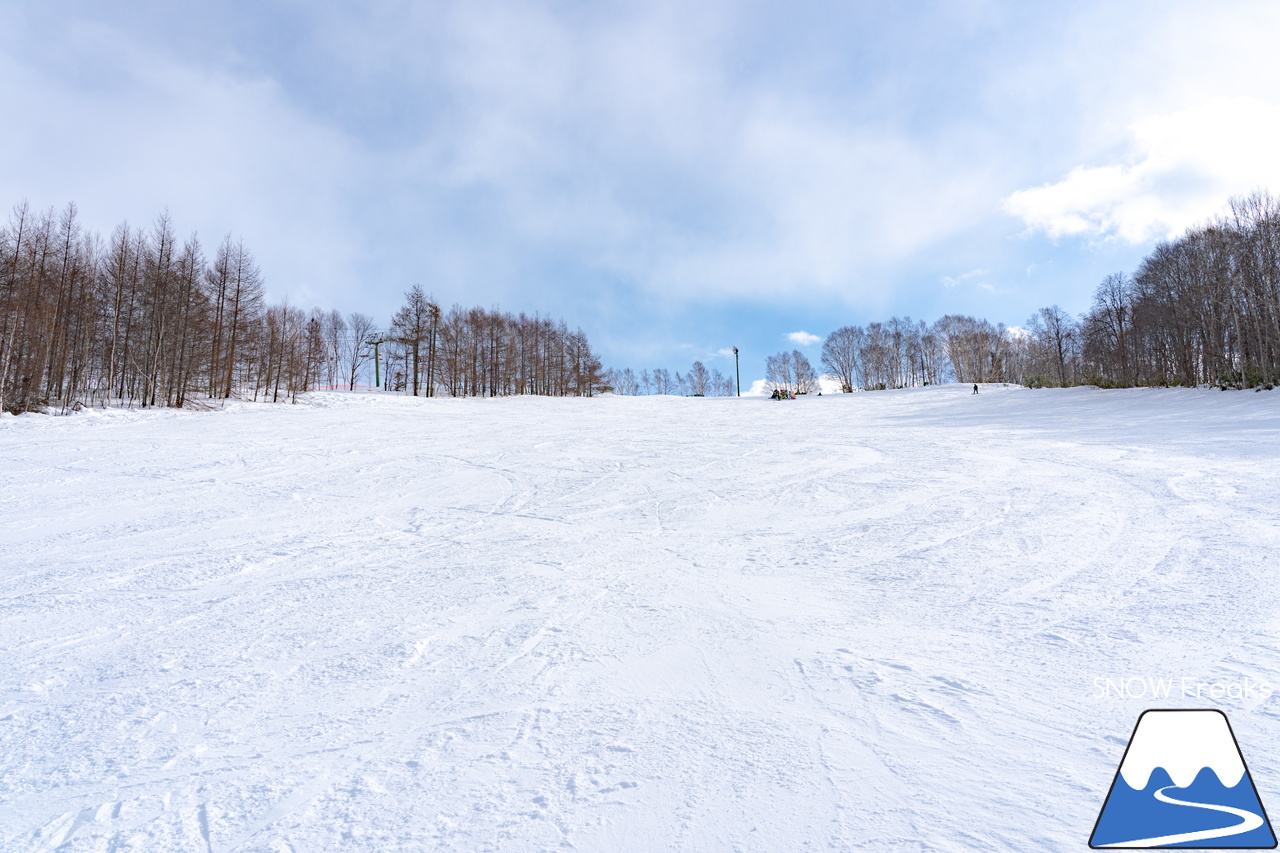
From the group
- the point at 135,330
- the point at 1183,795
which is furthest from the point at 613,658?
the point at 135,330

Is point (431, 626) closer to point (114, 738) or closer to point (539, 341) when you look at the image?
point (114, 738)

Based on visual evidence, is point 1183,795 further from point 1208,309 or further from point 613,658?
point 1208,309

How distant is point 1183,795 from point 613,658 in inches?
101

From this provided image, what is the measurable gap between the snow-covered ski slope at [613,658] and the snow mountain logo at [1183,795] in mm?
64

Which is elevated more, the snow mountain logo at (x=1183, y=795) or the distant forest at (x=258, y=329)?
the distant forest at (x=258, y=329)

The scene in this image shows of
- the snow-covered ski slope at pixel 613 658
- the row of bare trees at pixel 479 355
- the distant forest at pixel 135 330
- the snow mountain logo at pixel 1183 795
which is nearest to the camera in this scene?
the snow mountain logo at pixel 1183 795

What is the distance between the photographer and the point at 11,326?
63.9 feet

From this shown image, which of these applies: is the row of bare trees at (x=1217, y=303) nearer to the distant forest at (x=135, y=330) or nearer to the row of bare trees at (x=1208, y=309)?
the row of bare trees at (x=1208, y=309)

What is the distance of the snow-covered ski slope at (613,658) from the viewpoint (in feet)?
6.38

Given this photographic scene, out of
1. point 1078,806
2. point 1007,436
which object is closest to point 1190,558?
point 1078,806

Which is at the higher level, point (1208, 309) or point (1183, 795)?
point (1208, 309)

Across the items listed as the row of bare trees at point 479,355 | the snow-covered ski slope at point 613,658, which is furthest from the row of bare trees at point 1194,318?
the row of bare trees at point 479,355

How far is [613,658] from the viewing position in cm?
314

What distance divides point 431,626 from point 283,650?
89cm
